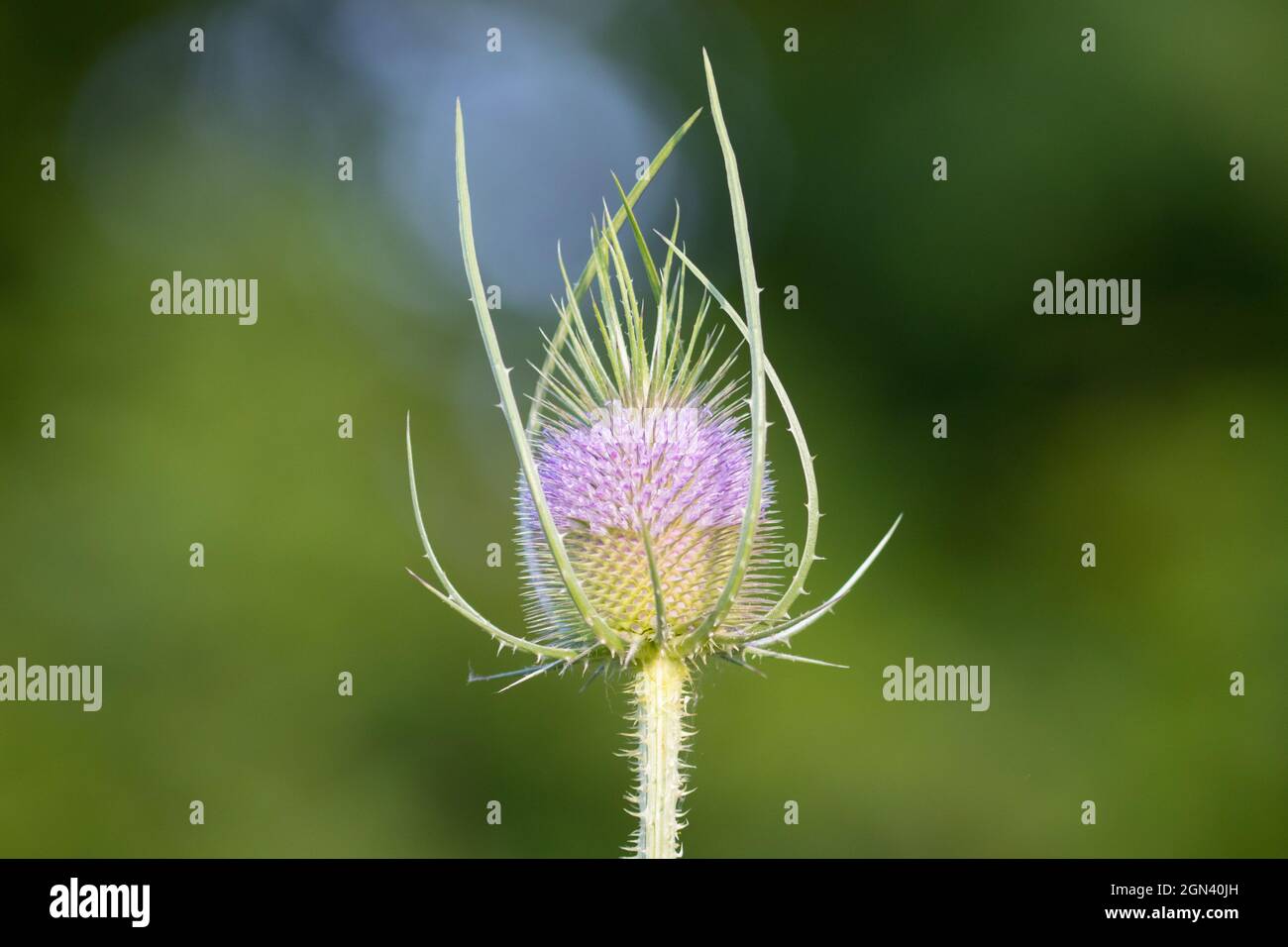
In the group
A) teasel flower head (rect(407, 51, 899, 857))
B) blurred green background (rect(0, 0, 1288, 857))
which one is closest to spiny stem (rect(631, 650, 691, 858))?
teasel flower head (rect(407, 51, 899, 857))

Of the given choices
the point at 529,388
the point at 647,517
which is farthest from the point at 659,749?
the point at 529,388

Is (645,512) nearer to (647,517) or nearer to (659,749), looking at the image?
(647,517)

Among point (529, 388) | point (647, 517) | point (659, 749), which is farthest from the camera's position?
point (529, 388)

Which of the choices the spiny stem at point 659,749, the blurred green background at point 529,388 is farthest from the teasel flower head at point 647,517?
the blurred green background at point 529,388

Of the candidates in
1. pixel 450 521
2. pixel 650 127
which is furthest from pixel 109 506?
pixel 650 127

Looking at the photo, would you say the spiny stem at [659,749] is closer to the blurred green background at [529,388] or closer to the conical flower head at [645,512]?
the conical flower head at [645,512]

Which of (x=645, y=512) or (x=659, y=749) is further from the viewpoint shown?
(x=645, y=512)
